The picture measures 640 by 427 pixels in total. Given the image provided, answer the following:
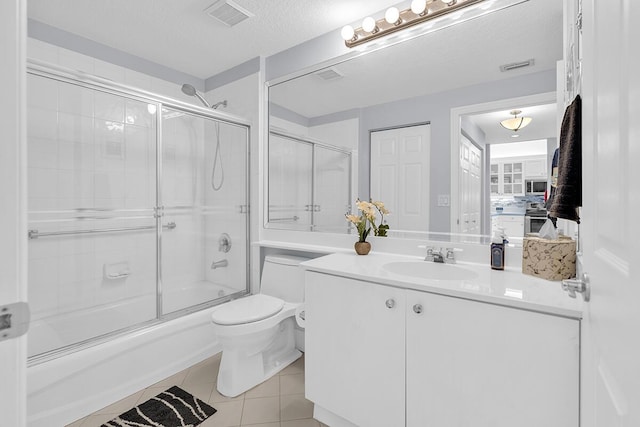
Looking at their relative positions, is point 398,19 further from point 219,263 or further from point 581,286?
point 219,263

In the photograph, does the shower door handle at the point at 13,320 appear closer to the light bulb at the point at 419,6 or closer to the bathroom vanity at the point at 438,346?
the bathroom vanity at the point at 438,346

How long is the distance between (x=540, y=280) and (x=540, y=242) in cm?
15

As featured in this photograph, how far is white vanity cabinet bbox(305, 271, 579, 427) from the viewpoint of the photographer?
3.16 ft

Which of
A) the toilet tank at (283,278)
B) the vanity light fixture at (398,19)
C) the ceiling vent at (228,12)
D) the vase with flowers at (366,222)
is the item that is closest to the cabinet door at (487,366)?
the vase with flowers at (366,222)

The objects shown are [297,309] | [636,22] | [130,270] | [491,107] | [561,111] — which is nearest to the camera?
[636,22]

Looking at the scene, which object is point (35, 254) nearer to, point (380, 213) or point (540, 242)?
point (380, 213)

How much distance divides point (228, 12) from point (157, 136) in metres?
0.96

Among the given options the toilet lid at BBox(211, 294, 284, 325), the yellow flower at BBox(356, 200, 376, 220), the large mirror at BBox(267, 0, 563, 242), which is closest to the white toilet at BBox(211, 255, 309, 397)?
the toilet lid at BBox(211, 294, 284, 325)

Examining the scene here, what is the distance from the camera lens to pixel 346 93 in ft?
6.84

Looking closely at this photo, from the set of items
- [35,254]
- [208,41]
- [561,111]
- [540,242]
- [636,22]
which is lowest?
[35,254]

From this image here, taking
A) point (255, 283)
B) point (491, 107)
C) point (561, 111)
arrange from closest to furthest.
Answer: point (561, 111) → point (491, 107) → point (255, 283)

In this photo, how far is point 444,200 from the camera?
172 cm

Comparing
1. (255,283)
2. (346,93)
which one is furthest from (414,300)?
(255,283)

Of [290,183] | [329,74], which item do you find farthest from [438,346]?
[329,74]
